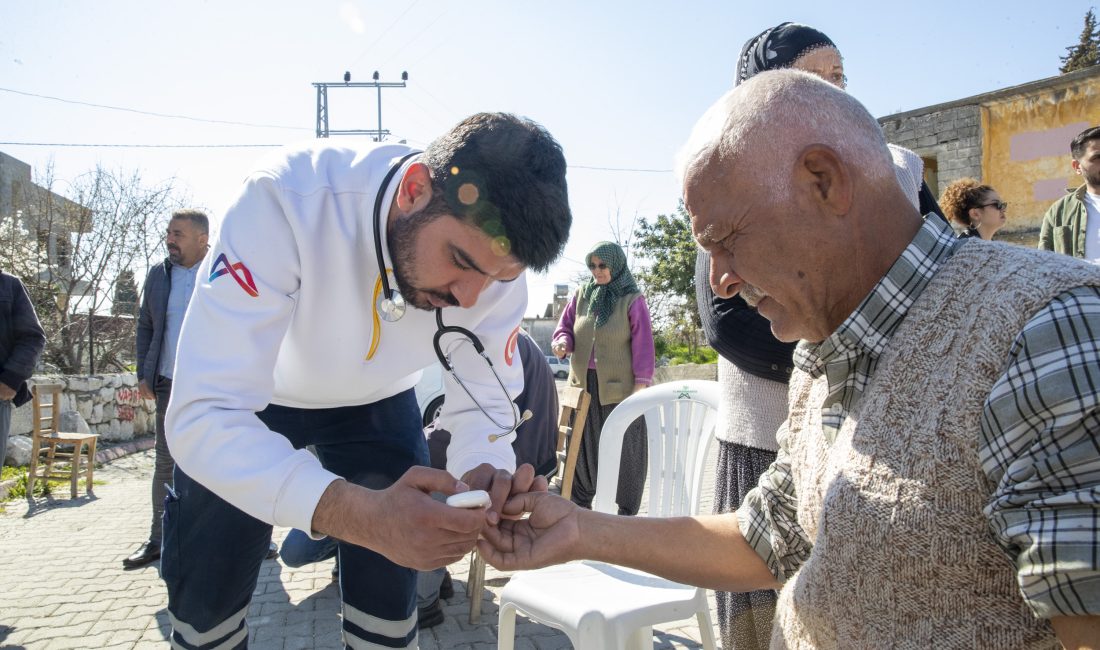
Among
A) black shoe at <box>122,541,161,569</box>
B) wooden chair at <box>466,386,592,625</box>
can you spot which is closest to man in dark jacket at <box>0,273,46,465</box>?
black shoe at <box>122,541,161,569</box>

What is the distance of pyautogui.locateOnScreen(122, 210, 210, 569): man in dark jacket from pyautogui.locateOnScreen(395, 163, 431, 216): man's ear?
3829 millimetres

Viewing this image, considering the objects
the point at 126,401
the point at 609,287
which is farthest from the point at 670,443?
the point at 126,401

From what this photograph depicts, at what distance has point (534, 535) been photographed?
6.66 ft

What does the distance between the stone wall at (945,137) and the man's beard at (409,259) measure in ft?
54.7

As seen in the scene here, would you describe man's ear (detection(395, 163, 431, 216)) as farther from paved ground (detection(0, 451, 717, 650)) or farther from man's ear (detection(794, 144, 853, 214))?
paved ground (detection(0, 451, 717, 650))

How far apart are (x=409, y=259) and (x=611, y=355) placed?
12.9ft

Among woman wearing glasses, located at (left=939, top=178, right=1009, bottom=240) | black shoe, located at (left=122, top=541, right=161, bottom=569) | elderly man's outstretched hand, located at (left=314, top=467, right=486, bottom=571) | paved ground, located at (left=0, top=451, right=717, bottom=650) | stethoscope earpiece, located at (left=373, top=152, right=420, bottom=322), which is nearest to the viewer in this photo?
elderly man's outstretched hand, located at (left=314, top=467, right=486, bottom=571)

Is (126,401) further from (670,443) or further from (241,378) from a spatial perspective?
(241,378)

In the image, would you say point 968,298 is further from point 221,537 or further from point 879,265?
point 221,537

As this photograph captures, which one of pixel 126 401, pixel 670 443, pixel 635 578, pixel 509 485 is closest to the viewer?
pixel 509 485

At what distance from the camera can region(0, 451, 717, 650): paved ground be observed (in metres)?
4.18

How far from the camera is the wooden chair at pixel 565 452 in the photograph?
14.2ft

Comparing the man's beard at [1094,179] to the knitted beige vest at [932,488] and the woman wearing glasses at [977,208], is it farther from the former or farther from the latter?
the knitted beige vest at [932,488]

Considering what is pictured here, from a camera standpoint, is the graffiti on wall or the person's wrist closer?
the person's wrist
